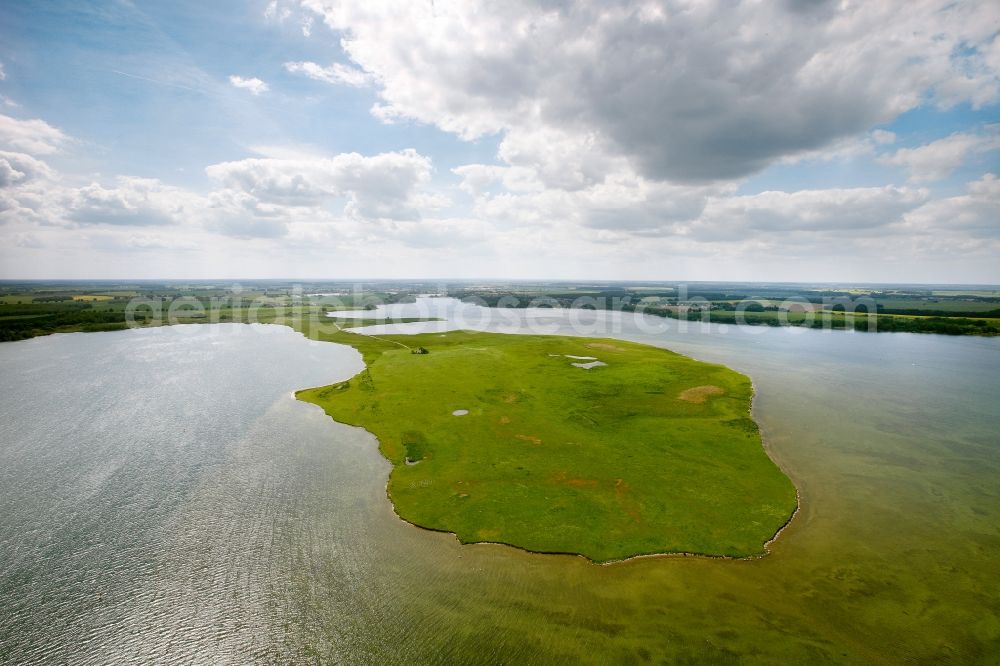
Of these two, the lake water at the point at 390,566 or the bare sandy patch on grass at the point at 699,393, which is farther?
the bare sandy patch on grass at the point at 699,393

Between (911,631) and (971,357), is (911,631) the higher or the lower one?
the lower one

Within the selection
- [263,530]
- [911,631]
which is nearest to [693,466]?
[911,631]

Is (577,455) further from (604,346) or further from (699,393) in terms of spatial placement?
(604,346)

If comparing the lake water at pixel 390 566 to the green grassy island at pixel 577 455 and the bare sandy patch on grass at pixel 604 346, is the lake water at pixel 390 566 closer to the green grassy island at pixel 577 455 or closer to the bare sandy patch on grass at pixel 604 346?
the green grassy island at pixel 577 455

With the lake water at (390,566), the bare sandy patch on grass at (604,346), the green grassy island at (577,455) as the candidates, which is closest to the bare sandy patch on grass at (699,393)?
the green grassy island at (577,455)

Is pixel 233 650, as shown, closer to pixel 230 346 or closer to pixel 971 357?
pixel 230 346

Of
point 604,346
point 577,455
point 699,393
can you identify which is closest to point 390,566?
point 577,455
